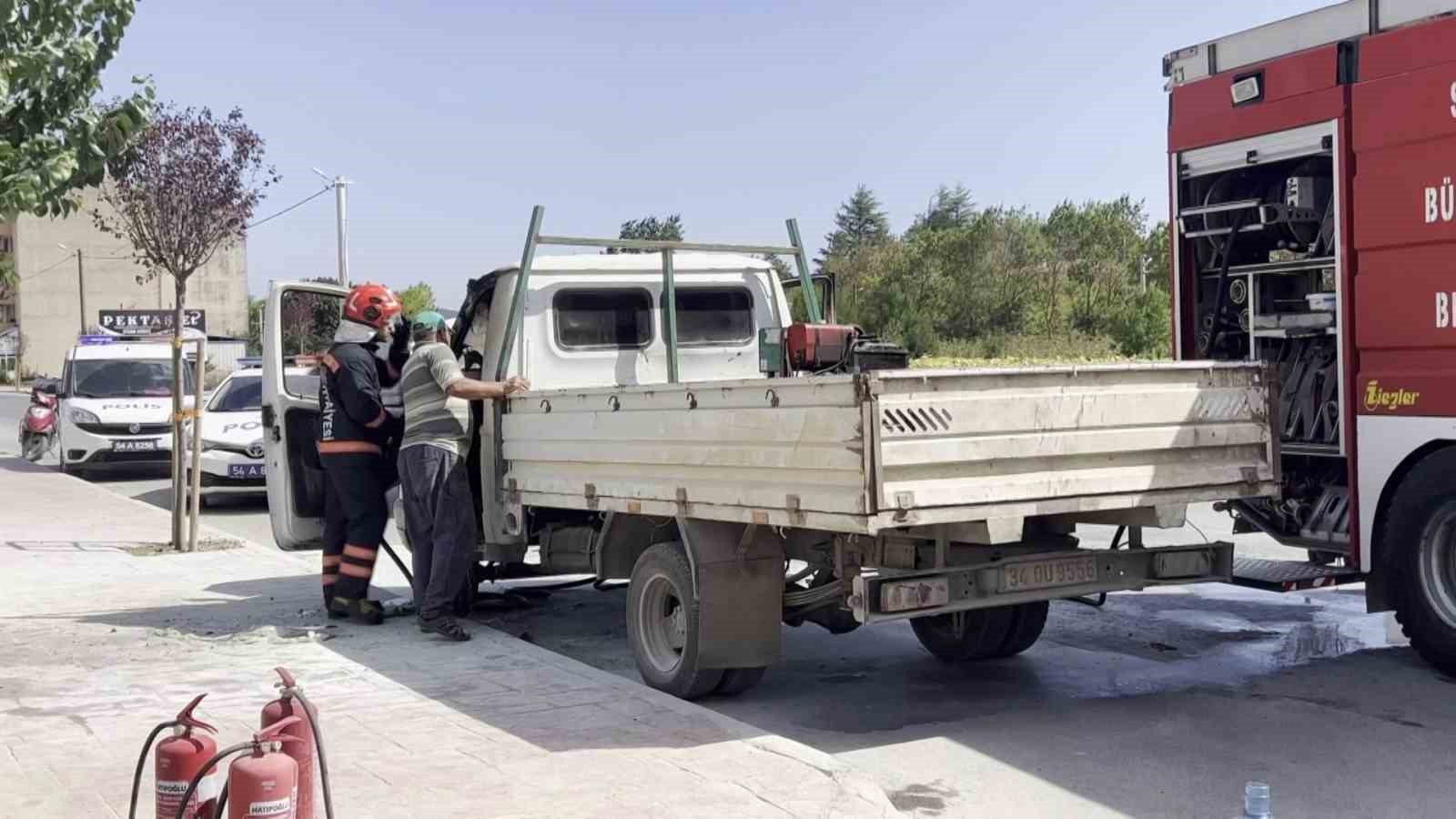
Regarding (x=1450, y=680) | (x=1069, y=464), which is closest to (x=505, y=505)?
(x=1069, y=464)

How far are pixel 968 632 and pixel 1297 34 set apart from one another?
3.60 m

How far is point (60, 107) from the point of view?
20.7 feet

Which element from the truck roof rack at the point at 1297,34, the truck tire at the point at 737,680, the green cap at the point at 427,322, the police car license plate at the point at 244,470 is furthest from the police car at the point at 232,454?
the truck roof rack at the point at 1297,34

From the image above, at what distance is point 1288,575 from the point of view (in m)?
7.20

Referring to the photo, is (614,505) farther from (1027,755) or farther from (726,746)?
(1027,755)

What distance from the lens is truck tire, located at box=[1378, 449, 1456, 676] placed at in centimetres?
652

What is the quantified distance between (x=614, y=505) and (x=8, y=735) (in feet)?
9.05

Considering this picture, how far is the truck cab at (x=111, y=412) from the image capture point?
785 inches

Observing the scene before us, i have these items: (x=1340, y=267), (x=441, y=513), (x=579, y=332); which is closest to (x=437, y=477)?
(x=441, y=513)

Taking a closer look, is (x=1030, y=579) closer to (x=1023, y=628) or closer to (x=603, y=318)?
(x=1023, y=628)

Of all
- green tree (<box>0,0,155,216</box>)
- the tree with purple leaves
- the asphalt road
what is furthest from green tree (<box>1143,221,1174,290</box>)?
green tree (<box>0,0,155,216</box>)

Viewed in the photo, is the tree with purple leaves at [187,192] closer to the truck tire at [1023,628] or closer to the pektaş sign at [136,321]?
the pektaş sign at [136,321]

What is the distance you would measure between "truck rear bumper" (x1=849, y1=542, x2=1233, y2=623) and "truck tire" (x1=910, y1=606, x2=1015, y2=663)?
3.42 feet

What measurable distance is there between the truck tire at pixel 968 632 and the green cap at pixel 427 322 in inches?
126
